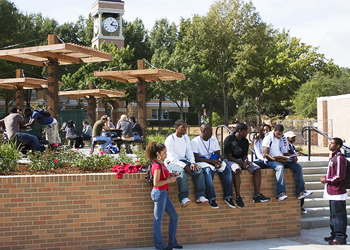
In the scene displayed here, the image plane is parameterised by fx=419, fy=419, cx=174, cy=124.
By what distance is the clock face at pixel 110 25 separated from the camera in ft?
152

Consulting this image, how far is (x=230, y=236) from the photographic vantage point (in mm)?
7660

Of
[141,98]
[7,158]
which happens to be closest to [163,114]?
[141,98]

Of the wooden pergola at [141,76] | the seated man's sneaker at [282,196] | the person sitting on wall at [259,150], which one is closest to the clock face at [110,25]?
the wooden pergola at [141,76]

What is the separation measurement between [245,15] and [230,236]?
35724mm

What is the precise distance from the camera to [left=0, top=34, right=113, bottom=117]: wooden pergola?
1155 cm

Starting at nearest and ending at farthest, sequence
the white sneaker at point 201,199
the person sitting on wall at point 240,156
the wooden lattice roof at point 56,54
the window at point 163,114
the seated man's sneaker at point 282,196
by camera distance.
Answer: the white sneaker at point 201,199 → the person sitting on wall at point 240,156 → the seated man's sneaker at point 282,196 → the wooden lattice roof at point 56,54 → the window at point 163,114

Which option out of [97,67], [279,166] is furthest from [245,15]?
[279,166]

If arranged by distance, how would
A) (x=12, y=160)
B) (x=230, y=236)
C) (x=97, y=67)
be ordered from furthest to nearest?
(x=97, y=67) → (x=230, y=236) → (x=12, y=160)

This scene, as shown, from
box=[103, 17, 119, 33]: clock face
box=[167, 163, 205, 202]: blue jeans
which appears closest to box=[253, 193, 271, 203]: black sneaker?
box=[167, 163, 205, 202]: blue jeans

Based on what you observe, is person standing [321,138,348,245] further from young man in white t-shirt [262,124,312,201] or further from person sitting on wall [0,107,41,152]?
person sitting on wall [0,107,41,152]

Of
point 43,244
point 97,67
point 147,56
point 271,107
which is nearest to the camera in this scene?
point 43,244

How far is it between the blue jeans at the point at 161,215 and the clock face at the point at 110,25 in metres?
42.0

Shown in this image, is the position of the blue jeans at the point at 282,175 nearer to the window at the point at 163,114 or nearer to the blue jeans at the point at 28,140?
the blue jeans at the point at 28,140

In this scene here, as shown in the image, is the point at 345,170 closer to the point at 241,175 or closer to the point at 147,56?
the point at 241,175
